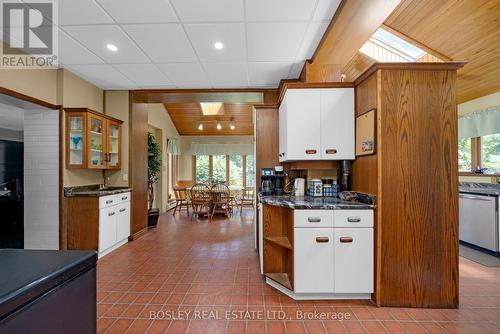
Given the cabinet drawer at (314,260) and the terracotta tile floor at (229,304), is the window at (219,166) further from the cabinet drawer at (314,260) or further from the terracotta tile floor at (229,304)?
the cabinet drawer at (314,260)

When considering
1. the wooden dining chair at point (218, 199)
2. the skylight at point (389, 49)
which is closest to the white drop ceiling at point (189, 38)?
the skylight at point (389, 49)

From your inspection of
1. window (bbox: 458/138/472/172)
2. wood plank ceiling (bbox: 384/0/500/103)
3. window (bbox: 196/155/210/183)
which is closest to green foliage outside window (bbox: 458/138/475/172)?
window (bbox: 458/138/472/172)

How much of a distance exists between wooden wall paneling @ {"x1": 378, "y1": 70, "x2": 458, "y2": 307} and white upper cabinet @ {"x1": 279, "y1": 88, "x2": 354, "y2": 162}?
0.46 metres

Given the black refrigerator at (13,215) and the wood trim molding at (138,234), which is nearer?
the black refrigerator at (13,215)

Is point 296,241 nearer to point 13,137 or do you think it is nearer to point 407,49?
point 407,49

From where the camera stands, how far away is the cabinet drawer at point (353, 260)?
85.4 inches

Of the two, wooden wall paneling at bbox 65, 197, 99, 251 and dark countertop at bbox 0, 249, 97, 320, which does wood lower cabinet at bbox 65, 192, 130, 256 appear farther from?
dark countertop at bbox 0, 249, 97, 320

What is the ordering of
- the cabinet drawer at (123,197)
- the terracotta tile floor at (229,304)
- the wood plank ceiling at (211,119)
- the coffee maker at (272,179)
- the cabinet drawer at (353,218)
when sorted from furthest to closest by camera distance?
1. the wood plank ceiling at (211,119)
2. the cabinet drawer at (123,197)
3. the coffee maker at (272,179)
4. the cabinet drawer at (353,218)
5. the terracotta tile floor at (229,304)

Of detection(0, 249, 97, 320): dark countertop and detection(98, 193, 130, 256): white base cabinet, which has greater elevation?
detection(0, 249, 97, 320): dark countertop

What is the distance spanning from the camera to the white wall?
335 cm

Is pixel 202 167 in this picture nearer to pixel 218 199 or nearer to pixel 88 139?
pixel 218 199

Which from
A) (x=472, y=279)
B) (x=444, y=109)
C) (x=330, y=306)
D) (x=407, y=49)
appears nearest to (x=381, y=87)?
(x=444, y=109)

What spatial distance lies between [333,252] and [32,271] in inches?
81.7

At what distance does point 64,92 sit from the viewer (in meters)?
3.38
